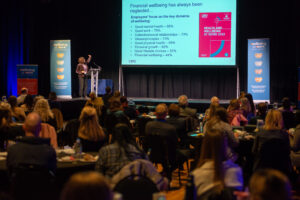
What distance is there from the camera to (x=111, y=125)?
6504mm

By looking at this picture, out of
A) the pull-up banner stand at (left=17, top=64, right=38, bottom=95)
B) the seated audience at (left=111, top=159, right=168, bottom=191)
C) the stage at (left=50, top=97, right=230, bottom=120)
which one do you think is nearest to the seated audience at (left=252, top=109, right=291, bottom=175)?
the seated audience at (left=111, top=159, right=168, bottom=191)

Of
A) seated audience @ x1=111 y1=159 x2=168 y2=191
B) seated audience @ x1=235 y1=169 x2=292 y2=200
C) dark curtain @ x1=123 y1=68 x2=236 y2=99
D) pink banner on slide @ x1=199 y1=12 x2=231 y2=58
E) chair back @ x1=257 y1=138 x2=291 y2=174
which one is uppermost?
pink banner on slide @ x1=199 y1=12 x2=231 y2=58

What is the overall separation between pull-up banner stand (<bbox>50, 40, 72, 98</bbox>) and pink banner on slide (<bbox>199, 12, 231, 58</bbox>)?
175 inches

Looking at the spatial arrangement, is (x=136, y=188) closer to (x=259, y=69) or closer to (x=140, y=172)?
(x=140, y=172)

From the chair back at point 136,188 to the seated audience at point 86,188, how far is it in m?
0.94

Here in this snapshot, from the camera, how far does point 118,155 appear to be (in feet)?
11.2

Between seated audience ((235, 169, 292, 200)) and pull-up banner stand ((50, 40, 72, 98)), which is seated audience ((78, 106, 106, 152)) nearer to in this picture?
seated audience ((235, 169, 292, 200))

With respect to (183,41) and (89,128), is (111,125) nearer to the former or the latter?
(89,128)

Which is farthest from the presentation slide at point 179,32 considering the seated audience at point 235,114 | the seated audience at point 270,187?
the seated audience at point 270,187

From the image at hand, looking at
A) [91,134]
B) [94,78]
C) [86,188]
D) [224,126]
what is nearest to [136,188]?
[86,188]

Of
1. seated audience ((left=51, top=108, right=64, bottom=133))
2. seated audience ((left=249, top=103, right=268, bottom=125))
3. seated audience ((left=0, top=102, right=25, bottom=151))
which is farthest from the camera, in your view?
seated audience ((left=51, top=108, right=64, bottom=133))

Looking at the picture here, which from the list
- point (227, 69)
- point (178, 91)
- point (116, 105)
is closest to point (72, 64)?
point (178, 91)

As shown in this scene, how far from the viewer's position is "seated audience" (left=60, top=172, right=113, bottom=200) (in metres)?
1.66

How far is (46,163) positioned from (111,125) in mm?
3132
